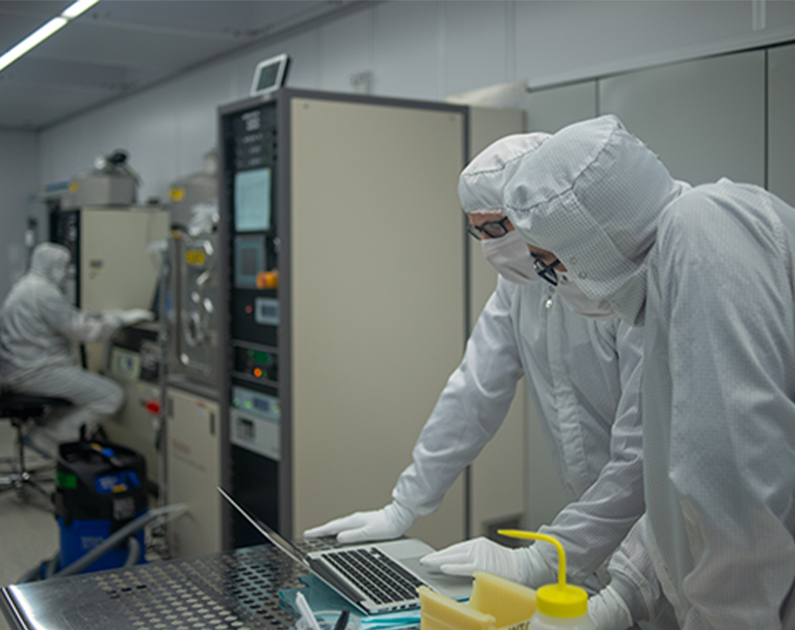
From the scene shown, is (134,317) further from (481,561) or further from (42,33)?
(481,561)

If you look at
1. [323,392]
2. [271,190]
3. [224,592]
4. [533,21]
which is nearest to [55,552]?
[323,392]

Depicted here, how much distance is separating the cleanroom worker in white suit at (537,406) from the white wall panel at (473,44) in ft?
5.28

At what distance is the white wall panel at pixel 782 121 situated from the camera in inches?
82.0

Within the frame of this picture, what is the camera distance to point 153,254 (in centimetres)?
485

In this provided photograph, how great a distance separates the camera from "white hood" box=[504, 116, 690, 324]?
987 millimetres

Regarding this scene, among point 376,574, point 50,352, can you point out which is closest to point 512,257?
point 376,574

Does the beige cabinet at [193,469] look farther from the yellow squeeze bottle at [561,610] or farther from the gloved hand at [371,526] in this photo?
the yellow squeeze bottle at [561,610]

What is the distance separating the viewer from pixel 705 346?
872 mm

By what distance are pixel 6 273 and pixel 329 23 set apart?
93.4 inches

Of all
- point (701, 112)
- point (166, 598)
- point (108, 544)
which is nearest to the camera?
point (166, 598)

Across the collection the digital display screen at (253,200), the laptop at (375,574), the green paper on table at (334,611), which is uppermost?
the digital display screen at (253,200)

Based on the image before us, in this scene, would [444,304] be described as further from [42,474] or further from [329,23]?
[42,474]

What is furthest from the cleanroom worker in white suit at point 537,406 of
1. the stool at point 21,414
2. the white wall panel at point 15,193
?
the stool at point 21,414

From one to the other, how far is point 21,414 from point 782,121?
3.79 m
